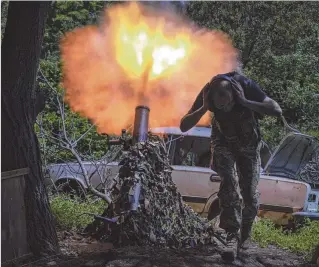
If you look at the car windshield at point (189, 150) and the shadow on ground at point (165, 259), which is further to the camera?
the car windshield at point (189, 150)

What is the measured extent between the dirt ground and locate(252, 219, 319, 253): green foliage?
238 mm

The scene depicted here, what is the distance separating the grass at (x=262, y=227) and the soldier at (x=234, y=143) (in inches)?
36.1

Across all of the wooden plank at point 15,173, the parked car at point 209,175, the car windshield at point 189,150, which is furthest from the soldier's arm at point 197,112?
the car windshield at point 189,150

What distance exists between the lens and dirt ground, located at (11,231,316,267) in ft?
15.6

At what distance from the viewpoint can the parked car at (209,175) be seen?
7953mm

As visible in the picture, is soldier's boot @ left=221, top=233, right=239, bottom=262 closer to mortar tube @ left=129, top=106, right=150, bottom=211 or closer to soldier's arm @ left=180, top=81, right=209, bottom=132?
soldier's arm @ left=180, top=81, right=209, bottom=132

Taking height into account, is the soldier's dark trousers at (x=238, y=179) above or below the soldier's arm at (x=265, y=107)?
below

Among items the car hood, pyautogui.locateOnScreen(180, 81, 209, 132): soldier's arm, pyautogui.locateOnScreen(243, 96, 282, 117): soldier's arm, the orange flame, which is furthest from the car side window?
pyautogui.locateOnScreen(243, 96, 282, 117): soldier's arm

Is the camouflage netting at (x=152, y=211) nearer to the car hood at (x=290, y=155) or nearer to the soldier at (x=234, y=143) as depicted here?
the soldier at (x=234, y=143)

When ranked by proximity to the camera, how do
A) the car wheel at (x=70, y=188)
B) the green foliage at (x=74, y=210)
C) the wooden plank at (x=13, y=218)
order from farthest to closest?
the car wheel at (x=70, y=188)
the green foliage at (x=74, y=210)
the wooden plank at (x=13, y=218)

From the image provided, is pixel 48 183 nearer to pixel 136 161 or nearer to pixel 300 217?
pixel 136 161

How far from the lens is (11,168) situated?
489 centimetres

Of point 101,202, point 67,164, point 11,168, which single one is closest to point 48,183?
point 67,164

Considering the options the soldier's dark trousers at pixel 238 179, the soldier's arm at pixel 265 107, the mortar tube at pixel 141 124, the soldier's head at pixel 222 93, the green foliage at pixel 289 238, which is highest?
the soldier's head at pixel 222 93
